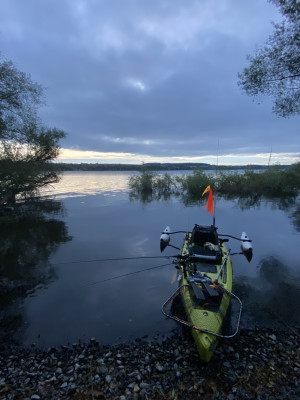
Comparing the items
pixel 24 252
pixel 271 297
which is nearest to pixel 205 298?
pixel 271 297

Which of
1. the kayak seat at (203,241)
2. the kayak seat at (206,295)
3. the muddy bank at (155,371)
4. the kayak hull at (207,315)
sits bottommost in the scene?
the muddy bank at (155,371)

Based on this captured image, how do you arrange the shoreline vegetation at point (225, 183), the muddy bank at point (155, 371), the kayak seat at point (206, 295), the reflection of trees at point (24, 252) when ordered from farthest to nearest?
1. the shoreline vegetation at point (225, 183)
2. the reflection of trees at point (24, 252)
3. the kayak seat at point (206, 295)
4. the muddy bank at point (155, 371)

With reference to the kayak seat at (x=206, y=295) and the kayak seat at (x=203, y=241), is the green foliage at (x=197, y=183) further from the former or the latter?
the kayak seat at (x=206, y=295)

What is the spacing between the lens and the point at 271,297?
7.21 meters

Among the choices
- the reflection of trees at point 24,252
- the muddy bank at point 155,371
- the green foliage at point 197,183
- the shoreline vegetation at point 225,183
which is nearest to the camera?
the muddy bank at point 155,371

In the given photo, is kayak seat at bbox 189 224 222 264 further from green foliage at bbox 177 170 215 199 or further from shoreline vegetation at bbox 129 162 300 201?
green foliage at bbox 177 170 215 199

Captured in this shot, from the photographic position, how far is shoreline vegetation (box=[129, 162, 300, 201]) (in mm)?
35156

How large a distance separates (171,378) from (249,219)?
1743cm

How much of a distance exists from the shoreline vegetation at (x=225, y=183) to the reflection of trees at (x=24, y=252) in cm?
1759

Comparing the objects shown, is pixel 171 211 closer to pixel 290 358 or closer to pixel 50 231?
pixel 50 231

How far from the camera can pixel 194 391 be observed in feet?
12.8

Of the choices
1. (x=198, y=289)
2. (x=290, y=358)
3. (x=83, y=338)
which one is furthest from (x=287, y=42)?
(x=83, y=338)

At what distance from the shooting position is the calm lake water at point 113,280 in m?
6.02

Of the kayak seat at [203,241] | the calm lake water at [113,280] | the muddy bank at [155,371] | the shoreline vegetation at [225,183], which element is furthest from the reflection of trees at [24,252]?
the shoreline vegetation at [225,183]
